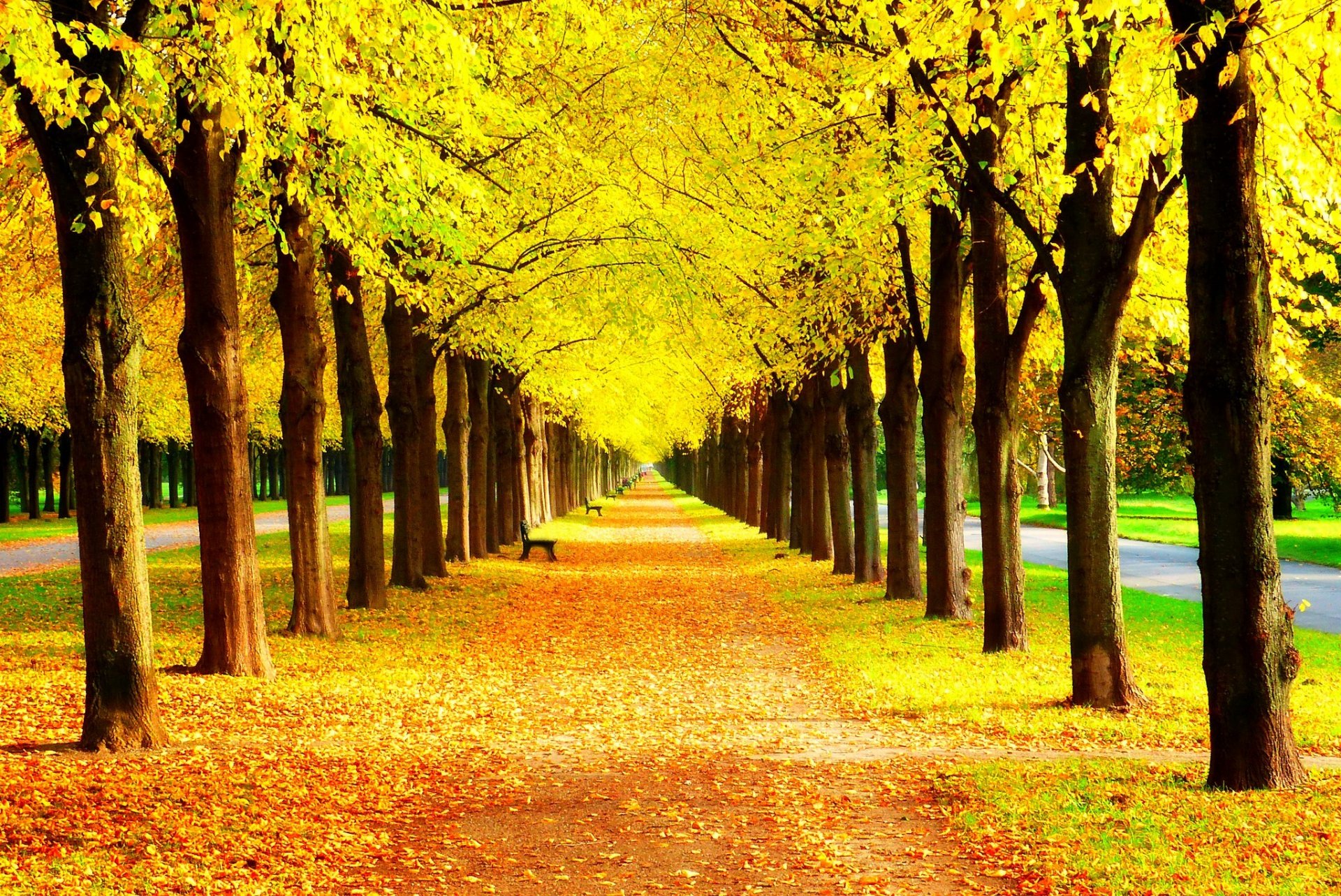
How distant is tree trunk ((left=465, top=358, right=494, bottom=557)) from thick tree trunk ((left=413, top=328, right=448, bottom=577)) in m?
4.01

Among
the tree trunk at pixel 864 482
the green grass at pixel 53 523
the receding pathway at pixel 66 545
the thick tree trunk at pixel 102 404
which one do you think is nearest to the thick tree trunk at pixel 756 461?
the receding pathway at pixel 66 545

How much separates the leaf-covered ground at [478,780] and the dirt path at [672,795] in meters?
0.02

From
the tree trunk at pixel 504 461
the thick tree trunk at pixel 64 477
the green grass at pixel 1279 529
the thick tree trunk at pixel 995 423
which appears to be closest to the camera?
the thick tree trunk at pixel 995 423

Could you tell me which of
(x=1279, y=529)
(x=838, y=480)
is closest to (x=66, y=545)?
(x=838, y=480)

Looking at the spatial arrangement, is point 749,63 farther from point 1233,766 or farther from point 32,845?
point 32,845

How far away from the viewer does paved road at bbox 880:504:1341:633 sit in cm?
1961

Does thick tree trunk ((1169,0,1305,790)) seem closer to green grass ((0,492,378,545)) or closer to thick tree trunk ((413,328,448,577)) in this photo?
thick tree trunk ((413,328,448,577))

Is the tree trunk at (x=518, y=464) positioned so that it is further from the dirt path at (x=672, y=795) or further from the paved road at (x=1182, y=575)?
the dirt path at (x=672, y=795)

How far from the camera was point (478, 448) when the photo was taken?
28125 millimetres

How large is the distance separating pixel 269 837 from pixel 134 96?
4.56m

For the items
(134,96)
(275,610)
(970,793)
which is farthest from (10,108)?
(275,610)

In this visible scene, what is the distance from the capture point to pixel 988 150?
13.1 meters

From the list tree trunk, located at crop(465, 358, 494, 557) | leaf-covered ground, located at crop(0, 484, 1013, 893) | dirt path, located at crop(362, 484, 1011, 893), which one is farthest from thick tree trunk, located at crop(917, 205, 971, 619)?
tree trunk, located at crop(465, 358, 494, 557)

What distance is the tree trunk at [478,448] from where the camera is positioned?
27.9 meters
